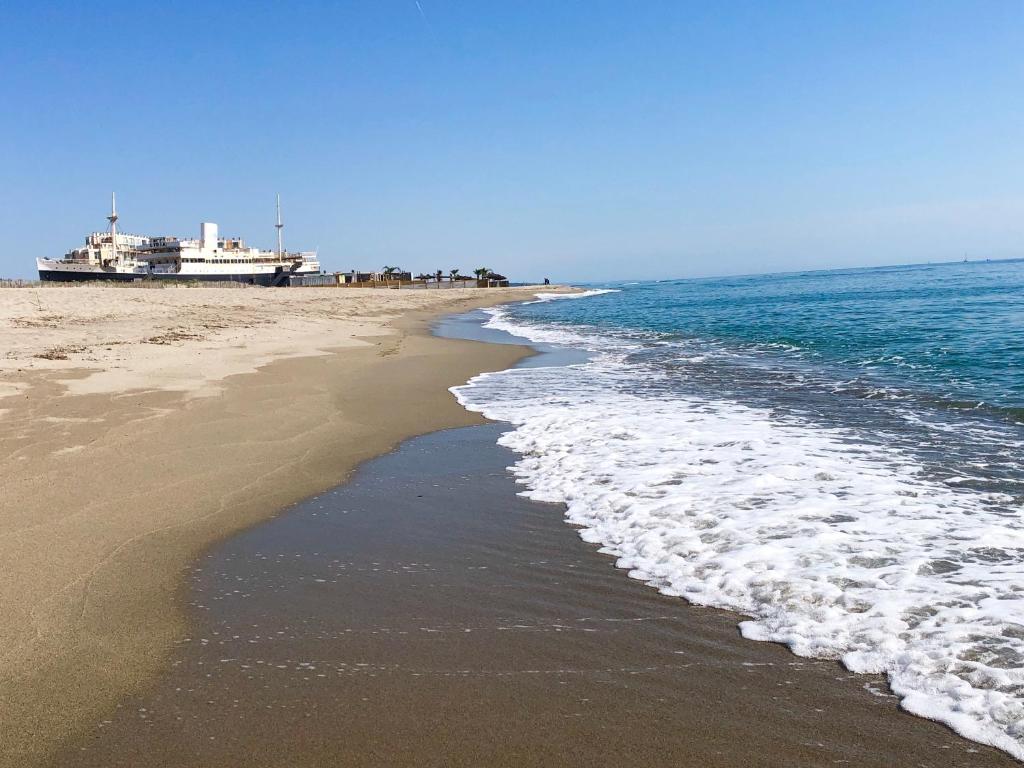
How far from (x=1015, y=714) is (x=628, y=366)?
1205 cm

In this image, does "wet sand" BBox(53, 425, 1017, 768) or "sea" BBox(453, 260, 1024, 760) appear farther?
"sea" BBox(453, 260, 1024, 760)

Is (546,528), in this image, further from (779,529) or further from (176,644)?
(176,644)

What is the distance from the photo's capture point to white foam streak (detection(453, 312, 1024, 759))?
3137mm

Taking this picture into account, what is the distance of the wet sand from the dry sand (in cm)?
28

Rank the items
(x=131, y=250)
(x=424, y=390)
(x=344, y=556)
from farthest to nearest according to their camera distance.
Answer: (x=131, y=250) < (x=424, y=390) < (x=344, y=556)

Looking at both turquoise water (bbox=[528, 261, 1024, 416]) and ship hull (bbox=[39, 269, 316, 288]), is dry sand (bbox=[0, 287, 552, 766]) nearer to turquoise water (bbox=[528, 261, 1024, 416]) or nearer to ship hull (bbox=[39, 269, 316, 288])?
turquoise water (bbox=[528, 261, 1024, 416])

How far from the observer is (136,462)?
Answer: 6.26 meters

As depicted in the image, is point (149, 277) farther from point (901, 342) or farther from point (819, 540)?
point (819, 540)

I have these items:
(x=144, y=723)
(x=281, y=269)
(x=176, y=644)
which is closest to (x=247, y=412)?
(x=176, y=644)

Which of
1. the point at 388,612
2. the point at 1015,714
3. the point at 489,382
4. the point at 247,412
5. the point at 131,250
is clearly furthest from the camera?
the point at 131,250

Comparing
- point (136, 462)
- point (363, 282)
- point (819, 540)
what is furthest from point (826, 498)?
point (363, 282)

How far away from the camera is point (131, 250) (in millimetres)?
74188

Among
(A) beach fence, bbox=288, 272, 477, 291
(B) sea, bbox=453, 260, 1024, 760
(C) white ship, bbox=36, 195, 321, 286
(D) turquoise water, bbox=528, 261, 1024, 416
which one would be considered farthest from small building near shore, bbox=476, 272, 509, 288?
(B) sea, bbox=453, 260, 1024, 760

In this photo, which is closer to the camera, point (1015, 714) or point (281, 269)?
point (1015, 714)
